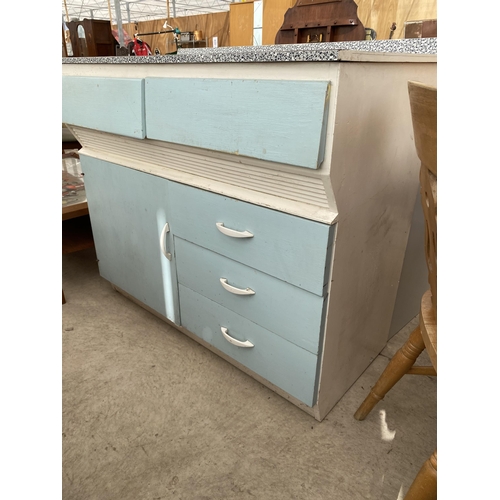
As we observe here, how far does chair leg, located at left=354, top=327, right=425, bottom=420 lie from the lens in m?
1.00

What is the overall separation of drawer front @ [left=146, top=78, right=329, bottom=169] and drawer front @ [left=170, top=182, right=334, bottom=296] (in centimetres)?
16

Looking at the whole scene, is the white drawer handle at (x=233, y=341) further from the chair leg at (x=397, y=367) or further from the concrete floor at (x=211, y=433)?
the chair leg at (x=397, y=367)

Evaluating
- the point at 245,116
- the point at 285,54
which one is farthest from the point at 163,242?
the point at 285,54

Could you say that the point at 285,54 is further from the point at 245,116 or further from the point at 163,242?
the point at 163,242

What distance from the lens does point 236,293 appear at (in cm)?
115

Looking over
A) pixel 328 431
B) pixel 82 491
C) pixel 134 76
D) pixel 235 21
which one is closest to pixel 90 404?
pixel 82 491

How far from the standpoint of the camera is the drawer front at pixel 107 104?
1.14 m

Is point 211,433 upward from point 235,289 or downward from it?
downward

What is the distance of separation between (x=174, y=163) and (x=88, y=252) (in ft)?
4.29

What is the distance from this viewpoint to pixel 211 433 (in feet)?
3.81

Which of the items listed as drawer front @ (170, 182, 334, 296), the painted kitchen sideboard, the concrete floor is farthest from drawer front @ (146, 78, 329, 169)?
the concrete floor

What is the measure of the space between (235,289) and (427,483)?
655 mm

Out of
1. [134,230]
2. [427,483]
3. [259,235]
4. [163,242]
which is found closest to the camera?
[427,483]
